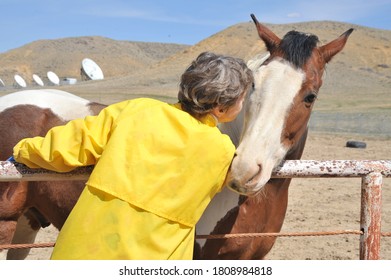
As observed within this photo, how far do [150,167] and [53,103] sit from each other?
2056 millimetres

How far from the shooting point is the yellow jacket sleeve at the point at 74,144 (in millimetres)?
1845

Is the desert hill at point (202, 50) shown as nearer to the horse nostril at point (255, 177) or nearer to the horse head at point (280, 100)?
the horse head at point (280, 100)

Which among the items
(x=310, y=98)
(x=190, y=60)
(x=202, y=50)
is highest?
(x=310, y=98)

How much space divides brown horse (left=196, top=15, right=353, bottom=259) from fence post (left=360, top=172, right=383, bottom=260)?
452 mm

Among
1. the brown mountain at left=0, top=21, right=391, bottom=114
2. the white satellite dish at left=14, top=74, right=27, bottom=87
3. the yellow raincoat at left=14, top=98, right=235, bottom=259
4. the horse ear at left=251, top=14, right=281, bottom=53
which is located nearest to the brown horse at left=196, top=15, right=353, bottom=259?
the horse ear at left=251, top=14, right=281, bottom=53

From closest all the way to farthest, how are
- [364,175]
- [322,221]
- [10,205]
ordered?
1. [364,175]
2. [10,205]
3. [322,221]

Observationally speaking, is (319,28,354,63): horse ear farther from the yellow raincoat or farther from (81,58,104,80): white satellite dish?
(81,58,104,80): white satellite dish

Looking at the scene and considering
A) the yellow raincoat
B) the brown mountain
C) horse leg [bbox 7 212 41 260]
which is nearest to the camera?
the yellow raincoat

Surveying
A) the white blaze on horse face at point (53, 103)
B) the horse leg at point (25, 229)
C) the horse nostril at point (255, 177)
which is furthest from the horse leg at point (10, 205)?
the horse nostril at point (255, 177)

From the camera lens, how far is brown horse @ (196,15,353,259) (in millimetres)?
2555

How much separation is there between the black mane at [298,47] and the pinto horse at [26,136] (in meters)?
1.52

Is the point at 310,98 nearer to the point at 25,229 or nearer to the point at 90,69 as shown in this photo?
the point at 25,229

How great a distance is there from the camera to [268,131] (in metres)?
2.57

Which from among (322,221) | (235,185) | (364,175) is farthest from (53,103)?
(322,221)
